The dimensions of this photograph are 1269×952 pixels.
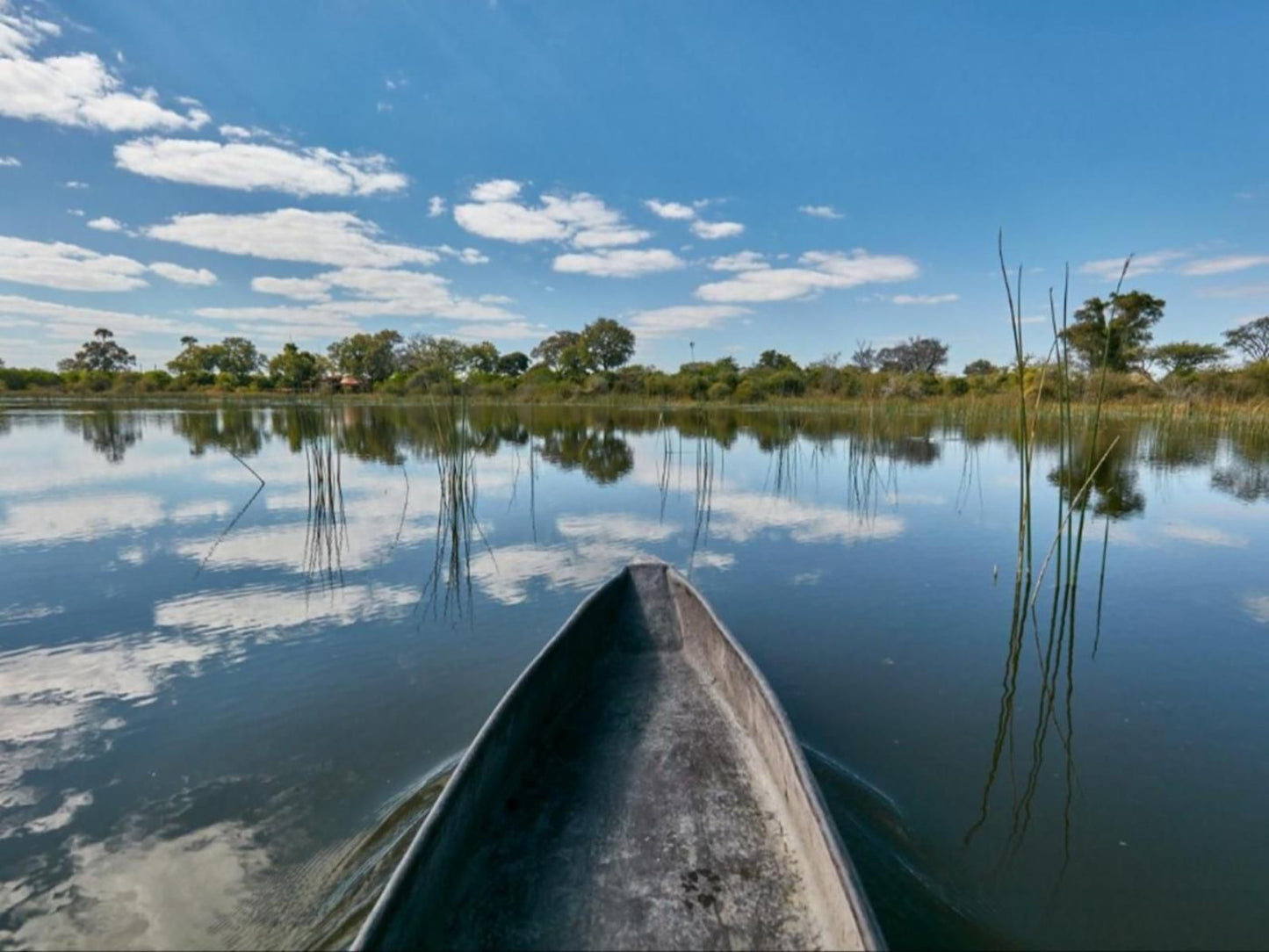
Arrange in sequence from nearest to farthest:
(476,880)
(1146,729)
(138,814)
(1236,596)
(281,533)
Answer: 1. (476,880)
2. (138,814)
3. (1146,729)
4. (1236,596)
5. (281,533)

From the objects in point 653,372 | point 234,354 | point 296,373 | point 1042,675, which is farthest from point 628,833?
point 234,354

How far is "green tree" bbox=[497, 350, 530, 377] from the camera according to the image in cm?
5594

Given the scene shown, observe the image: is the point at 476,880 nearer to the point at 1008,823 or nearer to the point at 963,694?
the point at 1008,823

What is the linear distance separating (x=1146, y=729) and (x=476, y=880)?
2.60 meters

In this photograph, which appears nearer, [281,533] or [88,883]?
[88,883]

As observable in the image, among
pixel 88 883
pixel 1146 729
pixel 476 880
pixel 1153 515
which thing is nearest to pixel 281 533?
pixel 88 883

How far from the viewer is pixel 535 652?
317cm

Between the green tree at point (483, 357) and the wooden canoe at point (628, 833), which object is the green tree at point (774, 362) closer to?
the green tree at point (483, 357)

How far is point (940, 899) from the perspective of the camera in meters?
1.63

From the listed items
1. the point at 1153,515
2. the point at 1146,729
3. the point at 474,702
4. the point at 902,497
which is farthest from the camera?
the point at 902,497

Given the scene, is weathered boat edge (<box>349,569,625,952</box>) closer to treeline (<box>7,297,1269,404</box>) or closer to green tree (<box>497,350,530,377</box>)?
treeline (<box>7,297,1269,404</box>)

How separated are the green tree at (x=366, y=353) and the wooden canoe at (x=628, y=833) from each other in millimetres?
44663

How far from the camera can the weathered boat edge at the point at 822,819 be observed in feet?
3.43

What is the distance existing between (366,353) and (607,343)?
17.8 metres
